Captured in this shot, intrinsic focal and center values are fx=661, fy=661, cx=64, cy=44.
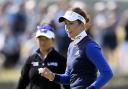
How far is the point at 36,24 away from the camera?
14.6m

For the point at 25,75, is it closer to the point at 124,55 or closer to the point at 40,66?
the point at 40,66

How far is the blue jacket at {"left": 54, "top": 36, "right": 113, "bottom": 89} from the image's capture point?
6.67 meters

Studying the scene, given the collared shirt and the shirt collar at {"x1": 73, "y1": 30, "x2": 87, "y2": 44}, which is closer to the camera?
the shirt collar at {"x1": 73, "y1": 30, "x2": 87, "y2": 44}

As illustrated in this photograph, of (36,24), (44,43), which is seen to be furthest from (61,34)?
(44,43)

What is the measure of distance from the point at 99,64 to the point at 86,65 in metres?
0.20

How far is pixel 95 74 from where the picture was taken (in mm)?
6902

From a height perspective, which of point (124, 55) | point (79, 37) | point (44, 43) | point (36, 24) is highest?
point (36, 24)

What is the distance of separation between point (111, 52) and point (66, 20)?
810cm

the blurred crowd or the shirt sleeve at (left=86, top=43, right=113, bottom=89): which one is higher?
the blurred crowd

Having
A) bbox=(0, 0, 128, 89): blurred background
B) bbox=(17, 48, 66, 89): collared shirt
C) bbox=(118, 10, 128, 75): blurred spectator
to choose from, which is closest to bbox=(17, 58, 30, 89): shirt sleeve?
bbox=(17, 48, 66, 89): collared shirt

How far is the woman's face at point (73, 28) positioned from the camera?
688 centimetres

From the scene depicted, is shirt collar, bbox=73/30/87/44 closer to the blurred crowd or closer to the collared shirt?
the collared shirt

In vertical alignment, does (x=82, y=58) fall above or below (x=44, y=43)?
below

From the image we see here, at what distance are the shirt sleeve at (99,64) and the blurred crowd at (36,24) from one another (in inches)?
302
